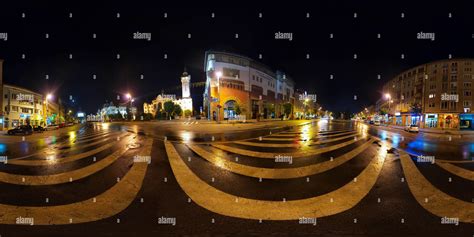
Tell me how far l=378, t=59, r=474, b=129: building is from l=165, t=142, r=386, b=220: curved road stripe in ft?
193

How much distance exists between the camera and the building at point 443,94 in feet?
158

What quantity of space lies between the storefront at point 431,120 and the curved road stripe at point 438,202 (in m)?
63.8

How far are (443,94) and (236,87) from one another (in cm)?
5640

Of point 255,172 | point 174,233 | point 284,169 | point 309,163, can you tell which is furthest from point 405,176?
point 174,233

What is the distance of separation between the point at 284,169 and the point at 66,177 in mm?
8717

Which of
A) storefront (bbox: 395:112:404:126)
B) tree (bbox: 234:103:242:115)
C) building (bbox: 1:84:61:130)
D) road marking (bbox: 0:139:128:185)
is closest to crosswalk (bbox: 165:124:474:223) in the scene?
road marking (bbox: 0:139:128:185)

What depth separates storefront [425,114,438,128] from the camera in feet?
167

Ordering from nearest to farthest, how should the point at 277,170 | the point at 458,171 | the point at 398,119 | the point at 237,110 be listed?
the point at 277,170 → the point at 458,171 → the point at 237,110 → the point at 398,119

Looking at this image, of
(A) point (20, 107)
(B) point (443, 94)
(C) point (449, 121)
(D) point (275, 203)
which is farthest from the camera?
(A) point (20, 107)

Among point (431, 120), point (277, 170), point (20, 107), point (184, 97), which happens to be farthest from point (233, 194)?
point (184, 97)

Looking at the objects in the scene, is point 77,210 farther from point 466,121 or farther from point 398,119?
point 398,119

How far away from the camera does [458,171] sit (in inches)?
327

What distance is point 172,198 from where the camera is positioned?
554 cm

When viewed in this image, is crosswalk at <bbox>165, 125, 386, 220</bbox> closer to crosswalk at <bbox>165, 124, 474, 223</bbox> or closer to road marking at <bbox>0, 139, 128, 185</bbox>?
crosswalk at <bbox>165, 124, 474, 223</bbox>
